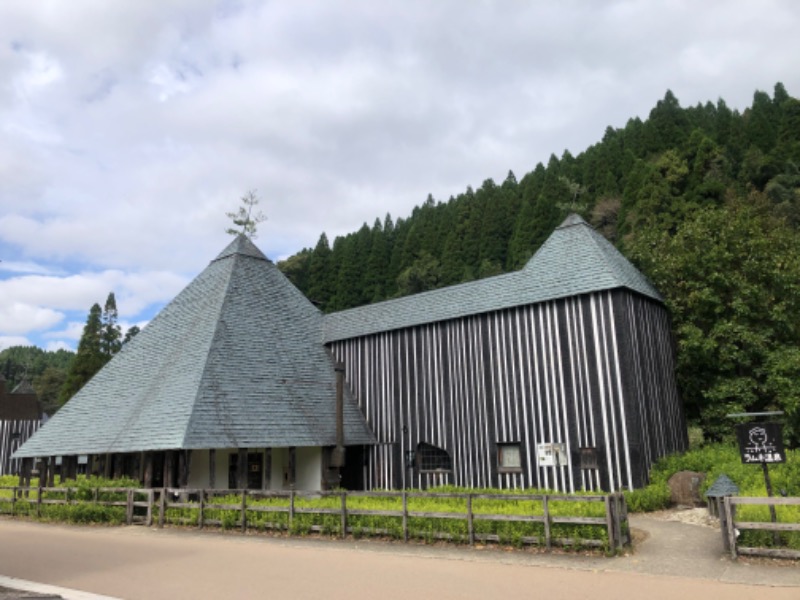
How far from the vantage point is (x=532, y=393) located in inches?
685

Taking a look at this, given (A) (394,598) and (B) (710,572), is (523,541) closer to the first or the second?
(B) (710,572)

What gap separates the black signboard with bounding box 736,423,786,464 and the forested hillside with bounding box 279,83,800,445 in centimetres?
1021

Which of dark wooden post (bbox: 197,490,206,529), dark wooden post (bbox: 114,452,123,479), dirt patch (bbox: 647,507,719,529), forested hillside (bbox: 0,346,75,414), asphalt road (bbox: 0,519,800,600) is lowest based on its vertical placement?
dirt patch (bbox: 647,507,719,529)

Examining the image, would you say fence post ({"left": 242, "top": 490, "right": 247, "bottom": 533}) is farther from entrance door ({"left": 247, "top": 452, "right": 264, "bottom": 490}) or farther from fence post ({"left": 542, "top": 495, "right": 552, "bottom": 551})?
entrance door ({"left": 247, "top": 452, "right": 264, "bottom": 490})

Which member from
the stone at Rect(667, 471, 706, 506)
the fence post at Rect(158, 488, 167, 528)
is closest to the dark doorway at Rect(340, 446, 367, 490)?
the fence post at Rect(158, 488, 167, 528)

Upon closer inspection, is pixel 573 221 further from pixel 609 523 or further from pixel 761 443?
pixel 609 523

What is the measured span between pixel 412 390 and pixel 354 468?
359 cm

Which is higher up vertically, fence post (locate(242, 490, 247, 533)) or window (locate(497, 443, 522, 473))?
window (locate(497, 443, 522, 473))

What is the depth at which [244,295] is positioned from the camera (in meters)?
22.0

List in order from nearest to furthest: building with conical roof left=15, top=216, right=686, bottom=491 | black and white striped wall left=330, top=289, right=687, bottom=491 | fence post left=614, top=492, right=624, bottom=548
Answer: fence post left=614, top=492, right=624, bottom=548 < black and white striped wall left=330, top=289, right=687, bottom=491 < building with conical roof left=15, top=216, right=686, bottom=491

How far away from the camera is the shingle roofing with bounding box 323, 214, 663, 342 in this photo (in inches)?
687

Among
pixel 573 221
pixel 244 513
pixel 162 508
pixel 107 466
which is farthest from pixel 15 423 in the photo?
pixel 573 221

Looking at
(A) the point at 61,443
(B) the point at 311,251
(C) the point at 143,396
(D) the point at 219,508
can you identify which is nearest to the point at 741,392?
(D) the point at 219,508

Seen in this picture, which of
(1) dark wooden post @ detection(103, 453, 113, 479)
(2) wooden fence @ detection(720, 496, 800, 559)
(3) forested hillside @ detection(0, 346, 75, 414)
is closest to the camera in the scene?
(2) wooden fence @ detection(720, 496, 800, 559)
